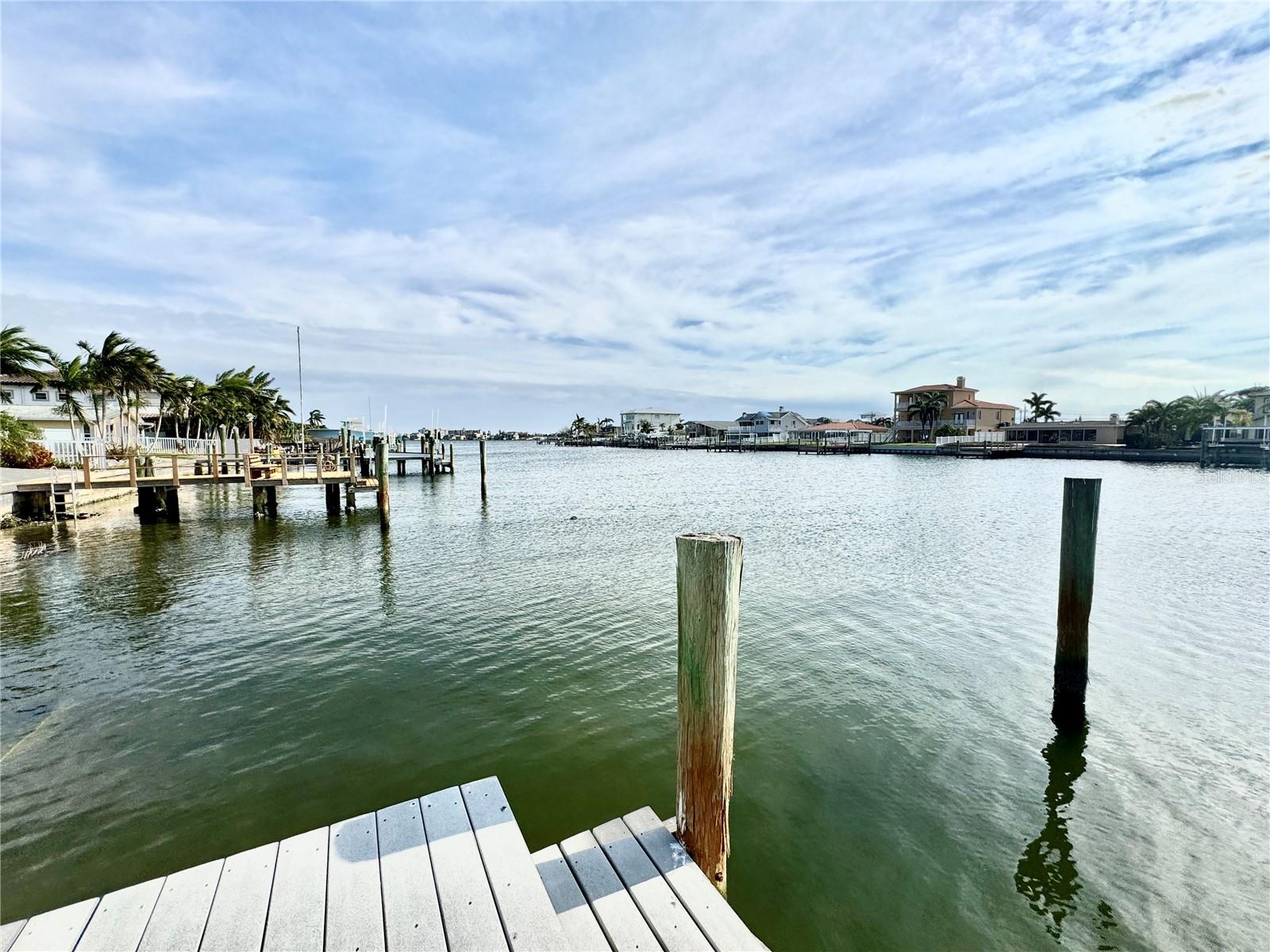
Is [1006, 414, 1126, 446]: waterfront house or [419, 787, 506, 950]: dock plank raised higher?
[1006, 414, 1126, 446]: waterfront house

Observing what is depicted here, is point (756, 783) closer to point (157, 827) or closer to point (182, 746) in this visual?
point (157, 827)

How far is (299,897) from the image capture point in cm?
305

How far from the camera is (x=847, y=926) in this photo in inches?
188

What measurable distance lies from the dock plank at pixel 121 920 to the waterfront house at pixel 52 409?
1959 inches

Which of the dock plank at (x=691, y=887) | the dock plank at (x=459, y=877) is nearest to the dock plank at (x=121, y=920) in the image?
the dock plank at (x=459, y=877)

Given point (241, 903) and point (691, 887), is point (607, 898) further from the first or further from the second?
point (241, 903)

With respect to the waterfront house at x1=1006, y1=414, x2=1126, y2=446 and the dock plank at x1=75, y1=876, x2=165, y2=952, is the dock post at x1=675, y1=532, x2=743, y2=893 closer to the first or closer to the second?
the dock plank at x1=75, y1=876, x2=165, y2=952

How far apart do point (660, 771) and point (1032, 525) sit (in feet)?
78.1

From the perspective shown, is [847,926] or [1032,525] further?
[1032,525]

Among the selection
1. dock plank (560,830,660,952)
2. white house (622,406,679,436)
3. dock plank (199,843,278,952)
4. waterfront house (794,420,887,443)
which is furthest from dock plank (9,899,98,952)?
white house (622,406,679,436)

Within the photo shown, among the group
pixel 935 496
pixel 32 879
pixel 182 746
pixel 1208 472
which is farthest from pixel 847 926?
pixel 1208 472

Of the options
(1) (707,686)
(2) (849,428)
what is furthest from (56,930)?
(2) (849,428)

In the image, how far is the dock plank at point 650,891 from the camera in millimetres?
3117

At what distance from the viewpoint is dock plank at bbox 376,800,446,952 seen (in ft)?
9.20
